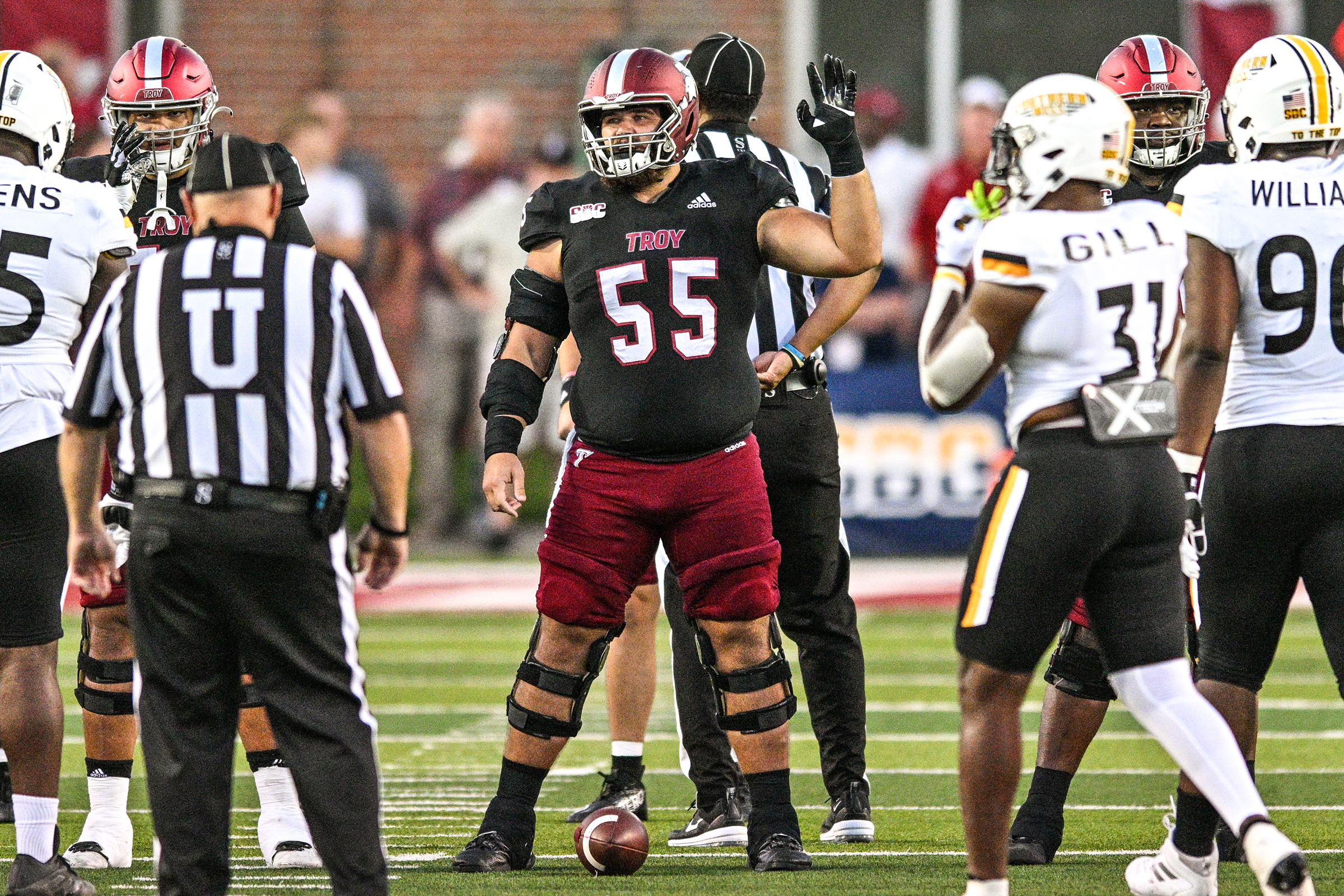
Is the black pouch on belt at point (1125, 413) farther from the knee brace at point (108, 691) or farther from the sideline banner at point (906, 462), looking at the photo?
the sideline banner at point (906, 462)

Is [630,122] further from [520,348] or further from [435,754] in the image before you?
[435,754]

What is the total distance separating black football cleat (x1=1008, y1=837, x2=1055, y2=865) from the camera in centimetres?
521

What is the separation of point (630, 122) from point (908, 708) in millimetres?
4062

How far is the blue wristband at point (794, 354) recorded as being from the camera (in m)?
5.56

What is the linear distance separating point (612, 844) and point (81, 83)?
1198cm

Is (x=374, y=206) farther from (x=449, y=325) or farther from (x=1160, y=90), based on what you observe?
(x=1160, y=90)

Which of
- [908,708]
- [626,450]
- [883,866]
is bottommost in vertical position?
[908,708]

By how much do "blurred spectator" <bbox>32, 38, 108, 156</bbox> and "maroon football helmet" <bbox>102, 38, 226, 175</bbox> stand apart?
5.86 metres

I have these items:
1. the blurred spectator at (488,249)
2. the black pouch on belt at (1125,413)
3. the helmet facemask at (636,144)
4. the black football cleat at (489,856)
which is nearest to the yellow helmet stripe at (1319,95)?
the black pouch on belt at (1125,413)

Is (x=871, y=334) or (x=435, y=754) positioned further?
(x=871, y=334)

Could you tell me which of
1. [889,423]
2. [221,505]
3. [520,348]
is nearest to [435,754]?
[520,348]

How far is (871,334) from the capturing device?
13930 mm

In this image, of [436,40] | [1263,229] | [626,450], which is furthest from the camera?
[436,40]

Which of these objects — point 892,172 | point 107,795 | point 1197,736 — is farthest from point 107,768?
point 892,172
